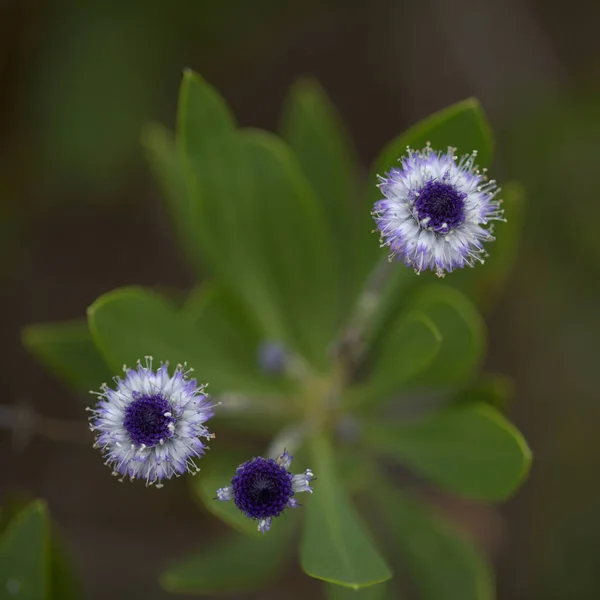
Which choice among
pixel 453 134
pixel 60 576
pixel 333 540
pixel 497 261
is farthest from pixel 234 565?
pixel 453 134

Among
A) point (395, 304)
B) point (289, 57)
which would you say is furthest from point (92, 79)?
point (395, 304)

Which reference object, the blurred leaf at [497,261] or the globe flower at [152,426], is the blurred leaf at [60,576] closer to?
the globe flower at [152,426]

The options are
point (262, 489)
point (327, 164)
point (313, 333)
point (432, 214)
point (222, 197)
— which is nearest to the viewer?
point (262, 489)

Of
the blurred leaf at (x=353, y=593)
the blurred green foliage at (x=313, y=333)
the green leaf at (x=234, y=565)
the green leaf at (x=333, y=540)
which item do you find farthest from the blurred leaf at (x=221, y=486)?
the blurred leaf at (x=353, y=593)

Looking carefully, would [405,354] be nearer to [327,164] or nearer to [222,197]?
[222,197]

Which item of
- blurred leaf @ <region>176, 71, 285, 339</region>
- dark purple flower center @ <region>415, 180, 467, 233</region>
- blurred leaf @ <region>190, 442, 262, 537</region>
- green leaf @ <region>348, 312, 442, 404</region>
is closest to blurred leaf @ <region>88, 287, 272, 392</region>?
blurred leaf @ <region>176, 71, 285, 339</region>

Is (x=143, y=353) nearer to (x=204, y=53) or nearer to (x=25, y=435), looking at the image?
(x=25, y=435)

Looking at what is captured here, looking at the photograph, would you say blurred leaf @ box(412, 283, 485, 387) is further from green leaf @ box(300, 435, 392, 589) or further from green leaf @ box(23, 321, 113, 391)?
green leaf @ box(23, 321, 113, 391)

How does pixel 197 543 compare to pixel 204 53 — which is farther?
pixel 204 53

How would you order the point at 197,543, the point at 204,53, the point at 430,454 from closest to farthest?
the point at 430,454
the point at 197,543
the point at 204,53
